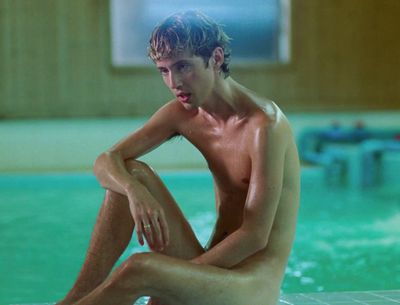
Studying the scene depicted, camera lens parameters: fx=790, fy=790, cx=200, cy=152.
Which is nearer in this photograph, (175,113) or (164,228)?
(164,228)

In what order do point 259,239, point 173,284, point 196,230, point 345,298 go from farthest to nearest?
point 196,230, point 345,298, point 259,239, point 173,284

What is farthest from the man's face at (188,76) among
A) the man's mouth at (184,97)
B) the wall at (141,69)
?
the wall at (141,69)

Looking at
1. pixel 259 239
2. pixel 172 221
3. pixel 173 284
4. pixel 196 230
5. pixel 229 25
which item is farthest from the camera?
pixel 229 25

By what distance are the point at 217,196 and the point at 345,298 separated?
0.95 meters

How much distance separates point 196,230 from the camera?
593cm

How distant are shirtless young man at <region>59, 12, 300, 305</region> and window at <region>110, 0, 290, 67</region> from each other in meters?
6.90

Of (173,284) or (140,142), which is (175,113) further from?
(173,284)

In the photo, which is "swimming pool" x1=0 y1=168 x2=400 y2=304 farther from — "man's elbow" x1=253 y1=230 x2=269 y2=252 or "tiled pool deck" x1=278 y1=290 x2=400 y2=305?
"man's elbow" x1=253 y1=230 x2=269 y2=252

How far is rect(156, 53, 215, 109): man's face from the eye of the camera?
7.37ft

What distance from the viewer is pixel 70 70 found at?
9.63 metres

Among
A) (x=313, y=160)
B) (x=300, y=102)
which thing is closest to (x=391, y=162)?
(x=313, y=160)

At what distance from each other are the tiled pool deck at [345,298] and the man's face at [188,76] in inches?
46.8

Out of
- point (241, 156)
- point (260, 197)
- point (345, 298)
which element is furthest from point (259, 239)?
point (345, 298)

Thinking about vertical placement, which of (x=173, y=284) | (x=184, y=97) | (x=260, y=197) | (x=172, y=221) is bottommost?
(x=173, y=284)
